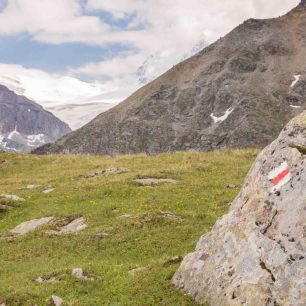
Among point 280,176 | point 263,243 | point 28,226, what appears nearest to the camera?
point 263,243

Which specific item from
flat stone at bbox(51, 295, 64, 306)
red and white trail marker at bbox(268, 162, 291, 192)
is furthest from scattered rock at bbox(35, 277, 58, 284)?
red and white trail marker at bbox(268, 162, 291, 192)

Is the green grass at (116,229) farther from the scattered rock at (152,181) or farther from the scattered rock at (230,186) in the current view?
the scattered rock at (152,181)

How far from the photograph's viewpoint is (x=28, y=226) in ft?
110

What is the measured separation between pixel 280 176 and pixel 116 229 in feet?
47.8

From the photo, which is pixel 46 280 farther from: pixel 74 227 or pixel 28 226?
pixel 28 226

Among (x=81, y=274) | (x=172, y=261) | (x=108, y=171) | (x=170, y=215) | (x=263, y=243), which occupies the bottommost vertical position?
(x=81, y=274)

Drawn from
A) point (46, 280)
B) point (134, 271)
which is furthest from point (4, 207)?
point (134, 271)

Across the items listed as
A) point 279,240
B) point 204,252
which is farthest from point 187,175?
point 279,240

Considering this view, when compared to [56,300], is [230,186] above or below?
above

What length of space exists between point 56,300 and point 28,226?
14.8m

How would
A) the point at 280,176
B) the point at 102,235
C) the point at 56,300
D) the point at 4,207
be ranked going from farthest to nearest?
the point at 4,207, the point at 102,235, the point at 56,300, the point at 280,176

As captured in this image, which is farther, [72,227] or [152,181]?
[152,181]

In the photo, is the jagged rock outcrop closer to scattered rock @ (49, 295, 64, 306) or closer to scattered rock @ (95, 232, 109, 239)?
scattered rock @ (49, 295, 64, 306)

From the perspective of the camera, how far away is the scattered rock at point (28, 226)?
32.6 m
